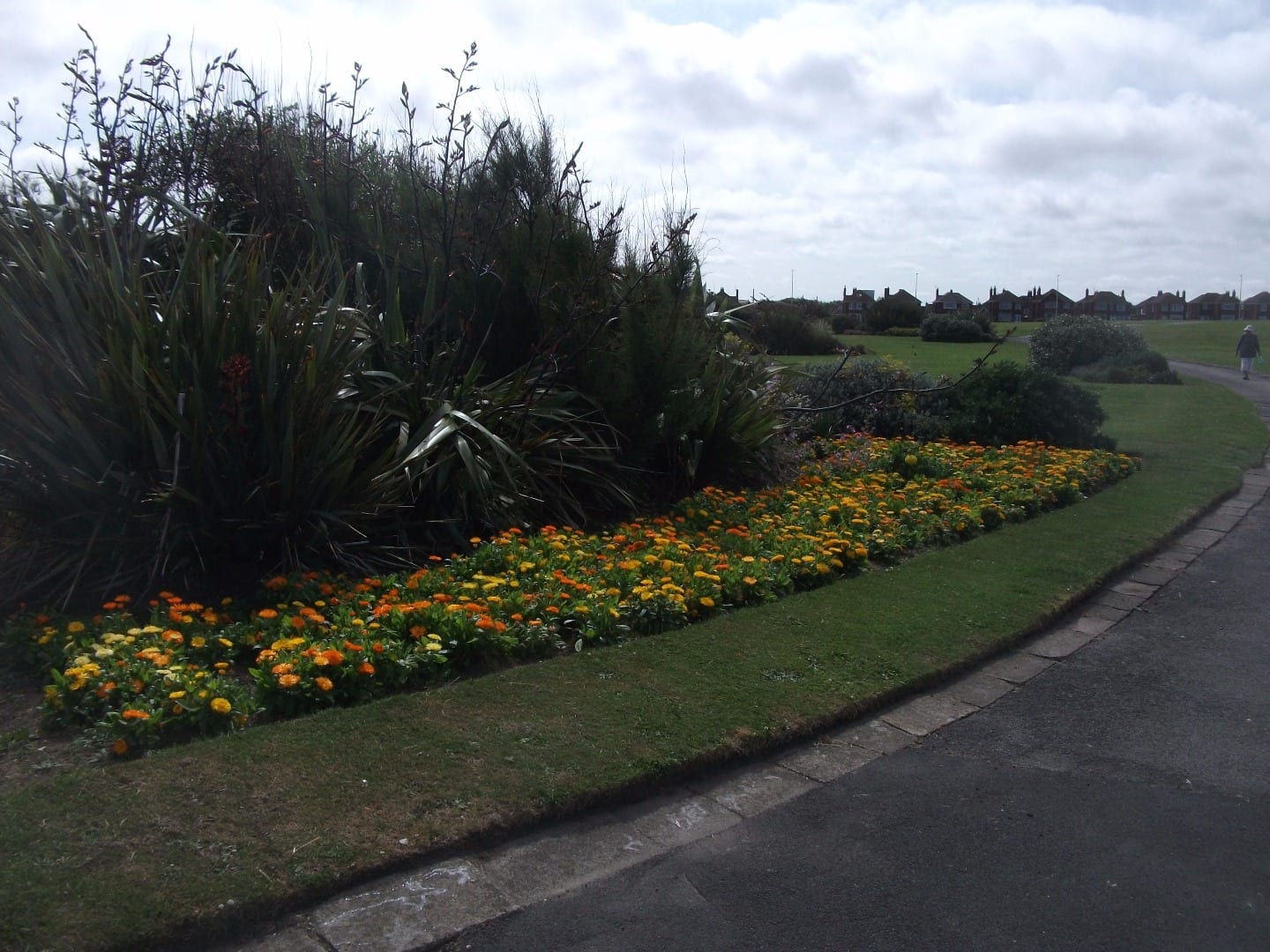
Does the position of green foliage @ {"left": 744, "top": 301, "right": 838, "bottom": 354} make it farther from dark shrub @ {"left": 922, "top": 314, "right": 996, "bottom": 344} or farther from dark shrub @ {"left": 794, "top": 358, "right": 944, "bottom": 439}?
dark shrub @ {"left": 922, "top": 314, "right": 996, "bottom": 344}

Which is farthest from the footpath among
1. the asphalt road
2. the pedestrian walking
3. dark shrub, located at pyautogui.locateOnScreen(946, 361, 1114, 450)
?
the pedestrian walking

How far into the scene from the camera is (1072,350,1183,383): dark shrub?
2867 centimetres

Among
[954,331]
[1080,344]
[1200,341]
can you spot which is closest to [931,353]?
[1080,344]

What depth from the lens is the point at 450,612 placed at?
19.2ft

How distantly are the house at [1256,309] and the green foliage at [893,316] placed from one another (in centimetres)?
4919

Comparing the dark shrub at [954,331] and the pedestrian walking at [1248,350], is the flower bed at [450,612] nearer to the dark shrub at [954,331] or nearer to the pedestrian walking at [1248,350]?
the pedestrian walking at [1248,350]

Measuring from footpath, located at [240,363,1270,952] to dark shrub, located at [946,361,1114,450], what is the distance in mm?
8688

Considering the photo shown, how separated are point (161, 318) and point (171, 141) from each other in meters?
3.03

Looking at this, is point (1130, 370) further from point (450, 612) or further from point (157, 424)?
point (157, 424)

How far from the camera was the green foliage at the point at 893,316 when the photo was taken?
184ft

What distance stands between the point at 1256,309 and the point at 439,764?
10956 centimetres

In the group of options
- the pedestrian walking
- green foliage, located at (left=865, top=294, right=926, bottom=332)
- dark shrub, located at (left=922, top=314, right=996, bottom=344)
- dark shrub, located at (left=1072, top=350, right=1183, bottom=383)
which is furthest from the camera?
green foliage, located at (left=865, top=294, right=926, bottom=332)

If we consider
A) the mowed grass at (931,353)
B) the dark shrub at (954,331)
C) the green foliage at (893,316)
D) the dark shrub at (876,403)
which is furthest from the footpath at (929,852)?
the green foliage at (893,316)

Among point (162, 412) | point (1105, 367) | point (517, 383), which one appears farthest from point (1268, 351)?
point (162, 412)
